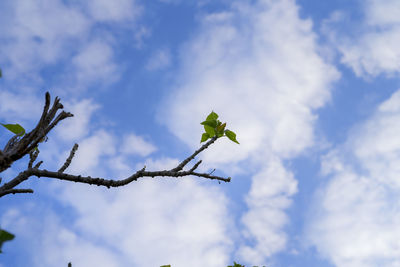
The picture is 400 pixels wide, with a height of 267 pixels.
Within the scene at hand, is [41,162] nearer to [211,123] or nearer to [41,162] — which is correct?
[41,162]

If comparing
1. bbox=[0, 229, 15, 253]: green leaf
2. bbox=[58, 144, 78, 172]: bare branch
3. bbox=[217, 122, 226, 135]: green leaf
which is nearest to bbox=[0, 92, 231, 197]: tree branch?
bbox=[58, 144, 78, 172]: bare branch

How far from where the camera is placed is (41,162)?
4.42m

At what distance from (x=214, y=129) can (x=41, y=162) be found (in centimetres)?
254

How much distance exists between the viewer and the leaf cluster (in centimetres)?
538

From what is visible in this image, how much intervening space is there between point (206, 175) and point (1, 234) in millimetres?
2528

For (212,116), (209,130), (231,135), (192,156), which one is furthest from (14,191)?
(231,135)

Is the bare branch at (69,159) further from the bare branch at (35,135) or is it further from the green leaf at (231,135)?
the green leaf at (231,135)

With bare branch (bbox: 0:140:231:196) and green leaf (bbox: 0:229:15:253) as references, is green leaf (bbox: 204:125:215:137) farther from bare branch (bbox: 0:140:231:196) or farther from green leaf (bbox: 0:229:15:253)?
green leaf (bbox: 0:229:15:253)

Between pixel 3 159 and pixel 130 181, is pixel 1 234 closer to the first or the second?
pixel 3 159

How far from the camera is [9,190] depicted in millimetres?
3646

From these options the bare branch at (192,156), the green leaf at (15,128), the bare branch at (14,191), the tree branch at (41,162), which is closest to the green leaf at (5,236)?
the tree branch at (41,162)

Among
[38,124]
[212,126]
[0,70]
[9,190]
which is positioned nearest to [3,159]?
[38,124]

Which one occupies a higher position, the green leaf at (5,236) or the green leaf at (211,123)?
the green leaf at (211,123)

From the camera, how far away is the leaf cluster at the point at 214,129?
17.6 feet
